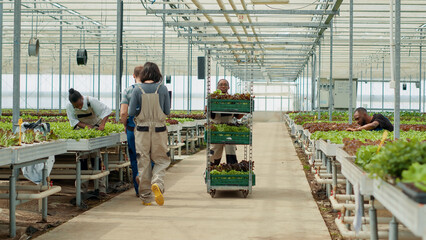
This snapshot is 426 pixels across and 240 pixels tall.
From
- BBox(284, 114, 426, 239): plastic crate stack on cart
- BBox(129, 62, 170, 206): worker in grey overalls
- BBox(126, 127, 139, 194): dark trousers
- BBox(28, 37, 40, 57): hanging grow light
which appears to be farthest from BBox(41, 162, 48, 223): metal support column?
BBox(28, 37, 40, 57): hanging grow light

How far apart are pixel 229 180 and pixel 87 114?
2.10 metres

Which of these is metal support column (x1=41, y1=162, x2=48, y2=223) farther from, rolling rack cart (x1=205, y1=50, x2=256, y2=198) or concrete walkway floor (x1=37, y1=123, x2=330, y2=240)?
rolling rack cart (x1=205, y1=50, x2=256, y2=198)

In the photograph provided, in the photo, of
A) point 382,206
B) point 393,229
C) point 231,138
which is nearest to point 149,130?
point 231,138

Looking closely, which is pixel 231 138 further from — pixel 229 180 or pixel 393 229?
pixel 393 229

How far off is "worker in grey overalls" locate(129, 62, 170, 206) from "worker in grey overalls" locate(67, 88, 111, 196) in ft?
2.92

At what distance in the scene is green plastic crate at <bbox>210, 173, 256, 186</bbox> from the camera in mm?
7540

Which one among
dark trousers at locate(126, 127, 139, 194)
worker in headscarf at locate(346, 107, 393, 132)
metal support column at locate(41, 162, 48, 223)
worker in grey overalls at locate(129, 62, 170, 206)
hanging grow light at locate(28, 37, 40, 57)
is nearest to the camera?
metal support column at locate(41, 162, 48, 223)

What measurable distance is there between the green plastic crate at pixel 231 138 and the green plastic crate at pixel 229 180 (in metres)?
0.45

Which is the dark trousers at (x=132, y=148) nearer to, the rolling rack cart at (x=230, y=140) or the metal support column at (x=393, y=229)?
the rolling rack cart at (x=230, y=140)

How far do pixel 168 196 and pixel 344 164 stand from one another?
11.5 ft

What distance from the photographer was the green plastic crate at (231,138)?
7586 mm

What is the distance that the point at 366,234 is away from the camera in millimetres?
3914

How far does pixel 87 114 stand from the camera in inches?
303

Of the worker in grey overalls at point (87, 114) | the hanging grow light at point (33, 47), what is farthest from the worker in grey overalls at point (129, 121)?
the hanging grow light at point (33, 47)
